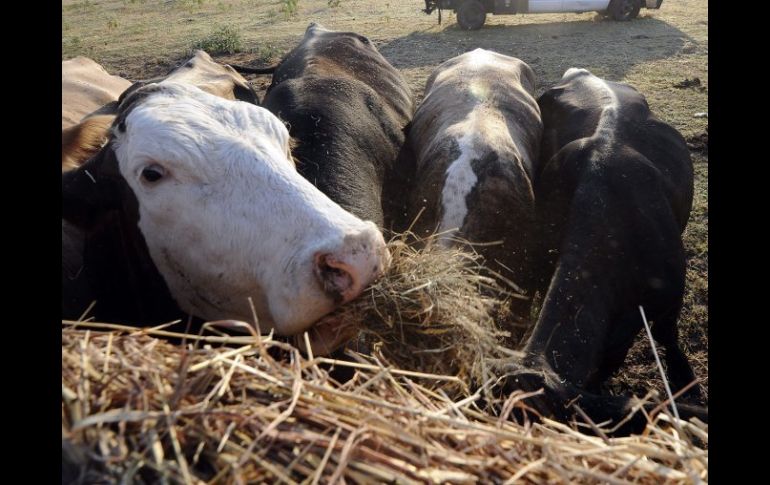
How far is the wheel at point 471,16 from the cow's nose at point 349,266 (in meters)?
14.7

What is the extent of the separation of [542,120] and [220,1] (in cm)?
2172

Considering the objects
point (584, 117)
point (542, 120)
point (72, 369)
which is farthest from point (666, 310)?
point (72, 369)

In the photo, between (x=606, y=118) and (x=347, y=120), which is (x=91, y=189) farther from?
(x=606, y=118)

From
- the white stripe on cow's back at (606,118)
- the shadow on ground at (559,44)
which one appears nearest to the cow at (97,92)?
the white stripe on cow's back at (606,118)

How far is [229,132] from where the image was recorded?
300 cm

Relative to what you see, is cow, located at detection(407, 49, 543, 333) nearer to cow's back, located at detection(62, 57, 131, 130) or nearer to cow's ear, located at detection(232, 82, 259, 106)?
cow's ear, located at detection(232, 82, 259, 106)

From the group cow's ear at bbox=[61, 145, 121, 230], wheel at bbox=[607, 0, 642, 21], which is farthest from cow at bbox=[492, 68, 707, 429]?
wheel at bbox=[607, 0, 642, 21]

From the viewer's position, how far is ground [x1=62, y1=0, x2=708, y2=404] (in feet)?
17.6

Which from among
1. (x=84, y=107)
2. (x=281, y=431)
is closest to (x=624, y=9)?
(x=84, y=107)

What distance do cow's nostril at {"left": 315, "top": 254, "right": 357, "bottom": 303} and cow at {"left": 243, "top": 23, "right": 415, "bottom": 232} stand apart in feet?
4.08

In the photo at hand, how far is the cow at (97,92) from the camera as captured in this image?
368 cm

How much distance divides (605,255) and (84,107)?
4.62 m

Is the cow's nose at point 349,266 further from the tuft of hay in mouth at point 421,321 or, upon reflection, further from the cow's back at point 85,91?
the cow's back at point 85,91

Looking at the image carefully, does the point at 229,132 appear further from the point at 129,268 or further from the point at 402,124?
the point at 402,124
